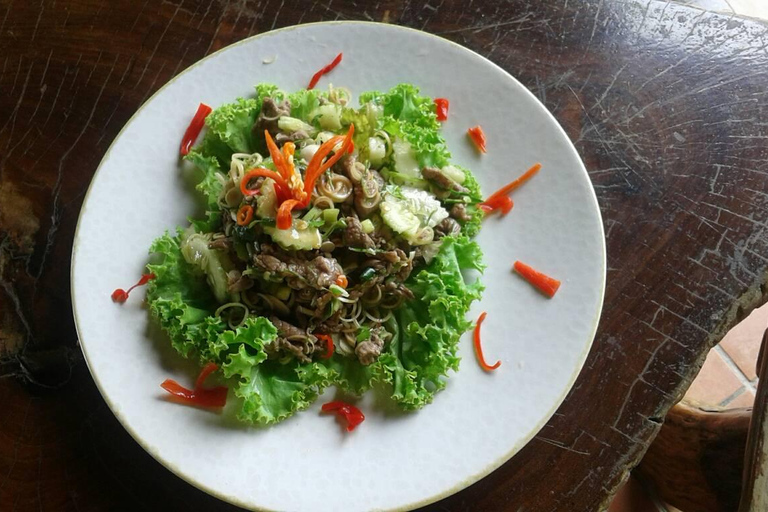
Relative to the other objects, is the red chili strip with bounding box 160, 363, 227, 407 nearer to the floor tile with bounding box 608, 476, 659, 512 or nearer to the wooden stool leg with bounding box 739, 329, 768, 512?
the wooden stool leg with bounding box 739, 329, 768, 512

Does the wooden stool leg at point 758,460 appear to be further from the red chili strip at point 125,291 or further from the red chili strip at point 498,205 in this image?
the red chili strip at point 125,291

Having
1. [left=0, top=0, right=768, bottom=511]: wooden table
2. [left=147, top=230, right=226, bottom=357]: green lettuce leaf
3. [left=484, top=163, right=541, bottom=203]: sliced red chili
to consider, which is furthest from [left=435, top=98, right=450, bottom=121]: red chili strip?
[left=147, top=230, right=226, bottom=357]: green lettuce leaf

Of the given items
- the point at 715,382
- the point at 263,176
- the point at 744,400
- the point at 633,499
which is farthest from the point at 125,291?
the point at 744,400

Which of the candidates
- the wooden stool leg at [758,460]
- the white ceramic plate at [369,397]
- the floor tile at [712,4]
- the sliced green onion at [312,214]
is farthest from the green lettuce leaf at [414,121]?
the floor tile at [712,4]

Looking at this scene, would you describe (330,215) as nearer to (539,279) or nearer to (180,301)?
(180,301)

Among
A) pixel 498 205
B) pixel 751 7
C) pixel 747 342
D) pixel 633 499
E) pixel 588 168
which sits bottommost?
pixel 633 499

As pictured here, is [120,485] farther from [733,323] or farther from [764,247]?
[764,247]
